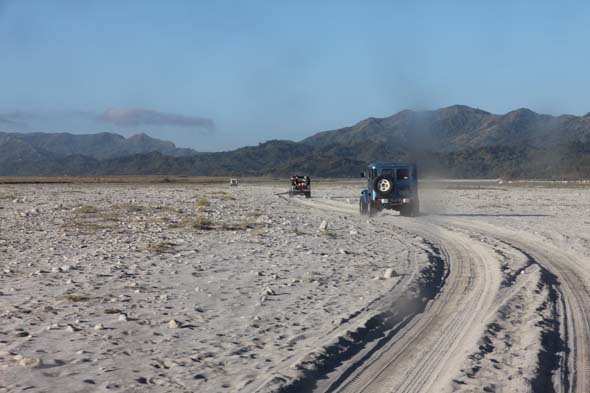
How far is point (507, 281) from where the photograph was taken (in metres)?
16.2

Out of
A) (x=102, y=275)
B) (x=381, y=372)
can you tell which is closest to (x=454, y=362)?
(x=381, y=372)

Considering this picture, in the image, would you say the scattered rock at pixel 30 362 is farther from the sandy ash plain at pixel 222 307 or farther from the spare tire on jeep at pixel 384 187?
the spare tire on jeep at pixel 384 187

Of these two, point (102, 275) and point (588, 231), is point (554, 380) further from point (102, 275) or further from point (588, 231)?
point (588, 231)

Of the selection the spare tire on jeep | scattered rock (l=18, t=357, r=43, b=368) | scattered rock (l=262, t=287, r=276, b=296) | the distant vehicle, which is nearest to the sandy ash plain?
scattered rock (l=18, t=357, r=43, b=368)

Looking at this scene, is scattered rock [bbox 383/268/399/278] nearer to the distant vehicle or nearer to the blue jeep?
the blue jeep

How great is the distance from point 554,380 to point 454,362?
123cm

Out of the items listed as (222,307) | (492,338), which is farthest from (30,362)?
(492,338)

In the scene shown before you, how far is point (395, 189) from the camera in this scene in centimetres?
3794

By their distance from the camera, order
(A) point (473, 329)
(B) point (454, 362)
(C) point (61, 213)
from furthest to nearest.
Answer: (C) point (61, 213)
(A) point (473, 329)
(B) point (454, 362)

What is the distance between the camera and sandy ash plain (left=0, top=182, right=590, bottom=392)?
29.1 ft

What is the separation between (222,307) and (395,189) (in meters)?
26.0


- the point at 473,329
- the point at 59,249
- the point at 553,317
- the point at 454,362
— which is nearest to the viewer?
the point at 454,362

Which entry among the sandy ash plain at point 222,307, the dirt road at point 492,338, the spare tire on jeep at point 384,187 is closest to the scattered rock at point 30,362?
the sandy ash plain at point 222,307

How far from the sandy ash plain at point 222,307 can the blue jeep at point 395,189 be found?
12.1 m
